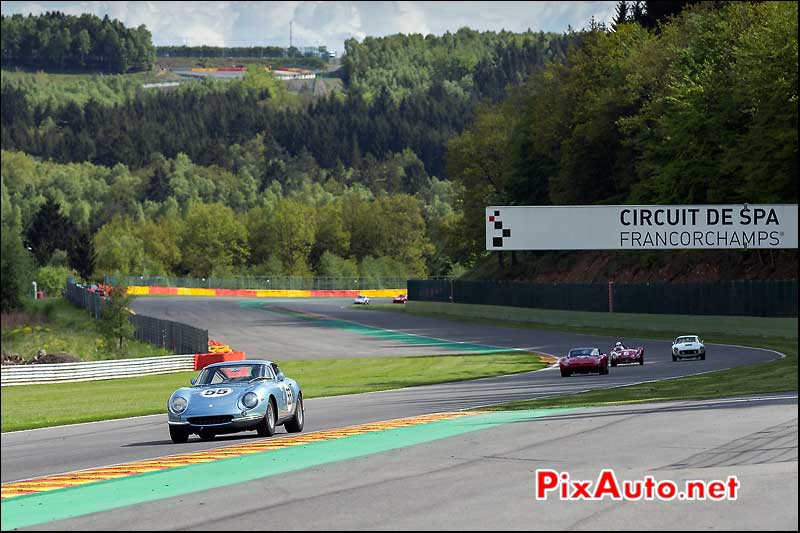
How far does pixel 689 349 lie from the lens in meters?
47.9

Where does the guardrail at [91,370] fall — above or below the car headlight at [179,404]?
below

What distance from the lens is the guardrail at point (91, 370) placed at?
47.6 metres

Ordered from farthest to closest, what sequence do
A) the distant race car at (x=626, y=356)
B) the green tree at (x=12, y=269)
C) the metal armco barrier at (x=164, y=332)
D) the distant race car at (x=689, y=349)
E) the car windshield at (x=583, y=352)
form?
the metal armco barrier at (x=164, y=332) → the distant race car at (x=689, y=349) → the distant race car at (x=626, y=356) → the car windshield at (x=583, y=352) → the green tree at (x=12, y=269)

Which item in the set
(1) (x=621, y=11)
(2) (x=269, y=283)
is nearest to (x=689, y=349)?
(1) (x=621, y=11)

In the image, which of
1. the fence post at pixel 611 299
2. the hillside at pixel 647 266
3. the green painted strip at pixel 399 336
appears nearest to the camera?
the green painted strip at pixel 399 336

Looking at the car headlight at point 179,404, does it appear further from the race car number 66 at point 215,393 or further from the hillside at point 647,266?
the hillside at point 647,266

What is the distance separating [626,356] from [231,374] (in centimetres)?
2850

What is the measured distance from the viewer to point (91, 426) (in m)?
27.4

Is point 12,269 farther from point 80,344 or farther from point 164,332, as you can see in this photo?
point 80,344

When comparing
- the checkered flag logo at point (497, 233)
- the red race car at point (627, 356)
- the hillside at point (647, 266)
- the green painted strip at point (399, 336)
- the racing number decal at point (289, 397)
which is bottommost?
the green painted strip at point (399, 336)

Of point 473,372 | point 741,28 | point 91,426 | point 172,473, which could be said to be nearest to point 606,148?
point 741,28

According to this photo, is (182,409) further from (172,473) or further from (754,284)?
(754,284)

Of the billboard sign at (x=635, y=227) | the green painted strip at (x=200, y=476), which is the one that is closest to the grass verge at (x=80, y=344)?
the billboard sign at (x=635, y=227)

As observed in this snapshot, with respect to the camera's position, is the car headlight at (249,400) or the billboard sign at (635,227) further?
the billboard sign at (635,227)
